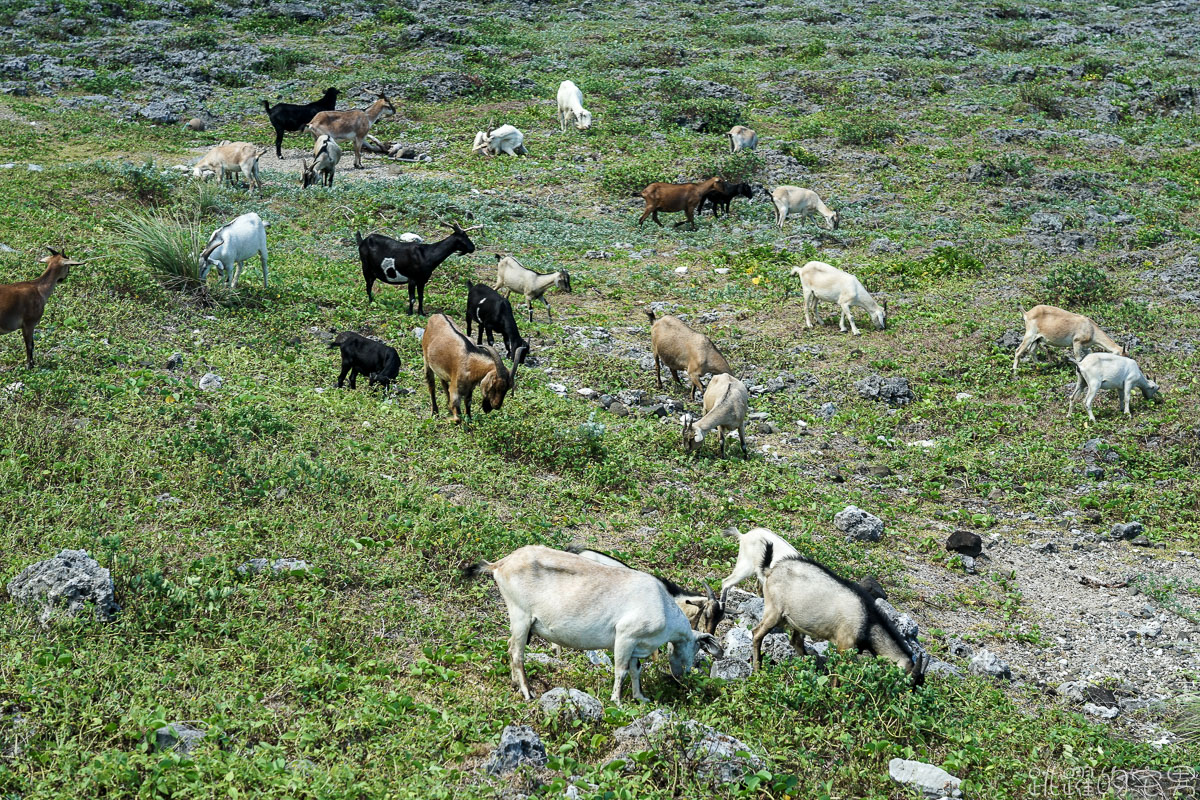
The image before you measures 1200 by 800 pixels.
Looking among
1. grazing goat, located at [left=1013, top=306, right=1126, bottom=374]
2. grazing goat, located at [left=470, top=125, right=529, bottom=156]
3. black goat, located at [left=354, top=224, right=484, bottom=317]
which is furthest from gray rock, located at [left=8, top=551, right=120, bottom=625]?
grazing goat, located at [left=470, top=125, right=529, bottom=156]

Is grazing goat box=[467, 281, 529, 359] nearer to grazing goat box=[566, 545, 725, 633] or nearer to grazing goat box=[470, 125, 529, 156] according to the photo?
→ grazing goat box=[566, 545, 725, 633]

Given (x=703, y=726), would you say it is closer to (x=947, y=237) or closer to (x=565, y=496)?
(x=565, y=496)

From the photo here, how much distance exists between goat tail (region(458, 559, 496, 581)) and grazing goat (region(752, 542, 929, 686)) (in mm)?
1995

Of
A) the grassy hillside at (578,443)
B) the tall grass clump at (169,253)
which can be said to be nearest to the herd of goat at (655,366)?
the tall grass clump at (169,253)

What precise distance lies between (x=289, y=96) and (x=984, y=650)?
77.9 ft

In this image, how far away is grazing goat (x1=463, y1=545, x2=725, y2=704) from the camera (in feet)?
18.7

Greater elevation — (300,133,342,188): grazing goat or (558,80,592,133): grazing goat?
(558,80,592,133): grazing goat

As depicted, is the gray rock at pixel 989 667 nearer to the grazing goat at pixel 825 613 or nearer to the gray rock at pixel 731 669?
the grazing goat at pixel 825 613

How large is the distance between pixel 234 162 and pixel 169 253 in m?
6.58

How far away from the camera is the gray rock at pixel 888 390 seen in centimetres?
1214

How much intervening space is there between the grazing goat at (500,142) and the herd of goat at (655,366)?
3 centimetres

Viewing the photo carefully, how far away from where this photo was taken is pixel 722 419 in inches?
A: 406

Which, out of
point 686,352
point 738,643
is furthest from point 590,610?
point 686,352

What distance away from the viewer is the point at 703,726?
5.29 meters
